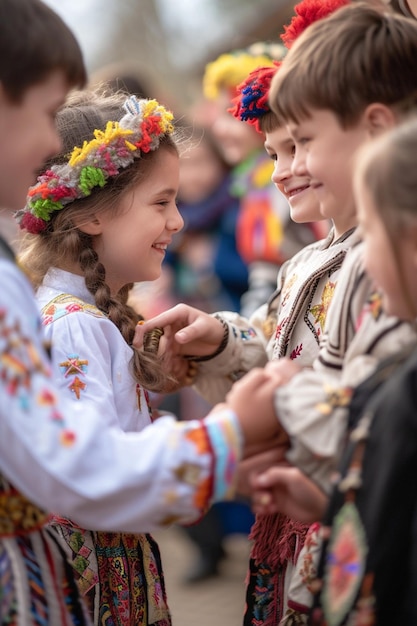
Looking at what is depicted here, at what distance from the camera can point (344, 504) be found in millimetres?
1732

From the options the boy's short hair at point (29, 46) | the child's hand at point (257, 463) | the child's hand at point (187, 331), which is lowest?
the child's hand at point (257, 463)

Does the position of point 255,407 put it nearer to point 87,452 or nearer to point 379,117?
point 87,452

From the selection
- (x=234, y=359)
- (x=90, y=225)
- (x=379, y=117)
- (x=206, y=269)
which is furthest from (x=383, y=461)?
(x=206, y=269)

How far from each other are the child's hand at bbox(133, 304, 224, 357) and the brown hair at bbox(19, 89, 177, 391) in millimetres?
89

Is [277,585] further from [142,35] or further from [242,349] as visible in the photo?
[142,35]

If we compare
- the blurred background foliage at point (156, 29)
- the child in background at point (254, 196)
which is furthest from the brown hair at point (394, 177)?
the blurred background foliage at point (156, 29)

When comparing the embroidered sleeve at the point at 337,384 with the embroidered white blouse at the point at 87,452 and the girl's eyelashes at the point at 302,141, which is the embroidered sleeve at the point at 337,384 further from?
the girl's eyelashes at the point at 302,141

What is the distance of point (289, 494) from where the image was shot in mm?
1898

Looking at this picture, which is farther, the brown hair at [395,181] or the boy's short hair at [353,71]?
the boy's short hair at [353,71]

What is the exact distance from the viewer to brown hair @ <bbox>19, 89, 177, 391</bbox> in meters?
2.60

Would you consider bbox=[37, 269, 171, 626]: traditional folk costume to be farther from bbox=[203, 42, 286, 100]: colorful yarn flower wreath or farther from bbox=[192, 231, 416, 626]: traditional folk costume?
bbox=[203, 42, 286, 100]: colorful yarn flower wreath

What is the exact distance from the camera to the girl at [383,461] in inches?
65.3

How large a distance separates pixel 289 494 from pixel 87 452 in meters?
0.46

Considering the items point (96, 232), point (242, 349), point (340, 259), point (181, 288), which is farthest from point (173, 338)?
point (181, 288)
